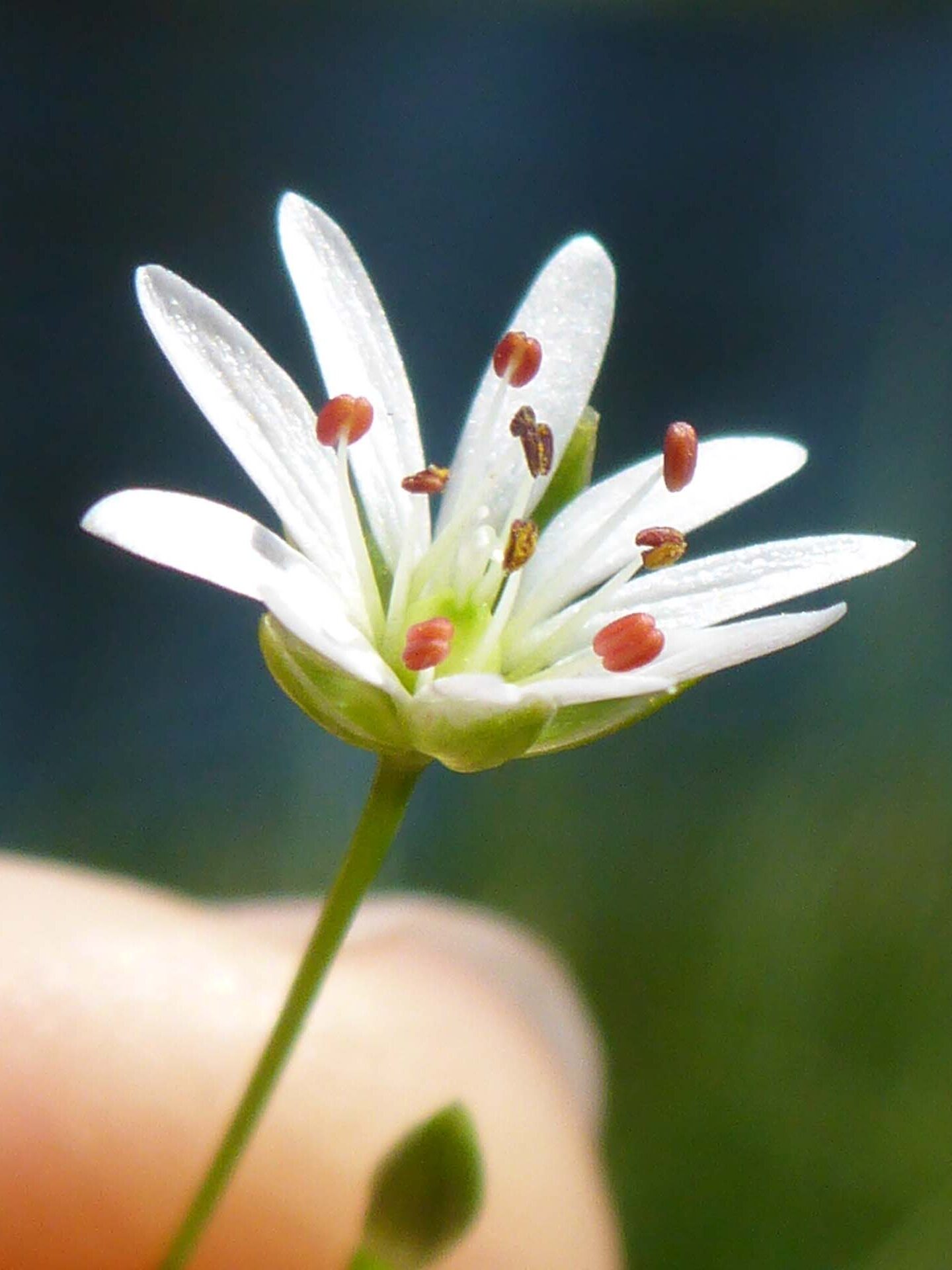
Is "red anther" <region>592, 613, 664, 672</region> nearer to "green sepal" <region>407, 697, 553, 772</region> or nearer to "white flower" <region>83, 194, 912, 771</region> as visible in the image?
"white flower" <region>83, 194, 912, 771</region>

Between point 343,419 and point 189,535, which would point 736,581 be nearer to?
point 343,419

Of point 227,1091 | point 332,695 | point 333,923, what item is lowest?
point 227,1091

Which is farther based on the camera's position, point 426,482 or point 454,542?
point 454,542

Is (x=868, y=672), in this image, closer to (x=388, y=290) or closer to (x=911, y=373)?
(x=911, y=373)

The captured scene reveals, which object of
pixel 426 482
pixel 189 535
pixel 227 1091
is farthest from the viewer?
pixel 227 1091

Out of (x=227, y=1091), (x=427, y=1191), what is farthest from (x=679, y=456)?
(x=227, y=1091)

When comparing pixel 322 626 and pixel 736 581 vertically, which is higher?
pixel 736 581

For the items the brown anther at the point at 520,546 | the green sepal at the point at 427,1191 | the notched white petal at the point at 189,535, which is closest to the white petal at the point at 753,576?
the brown anther at the point at 520,546
